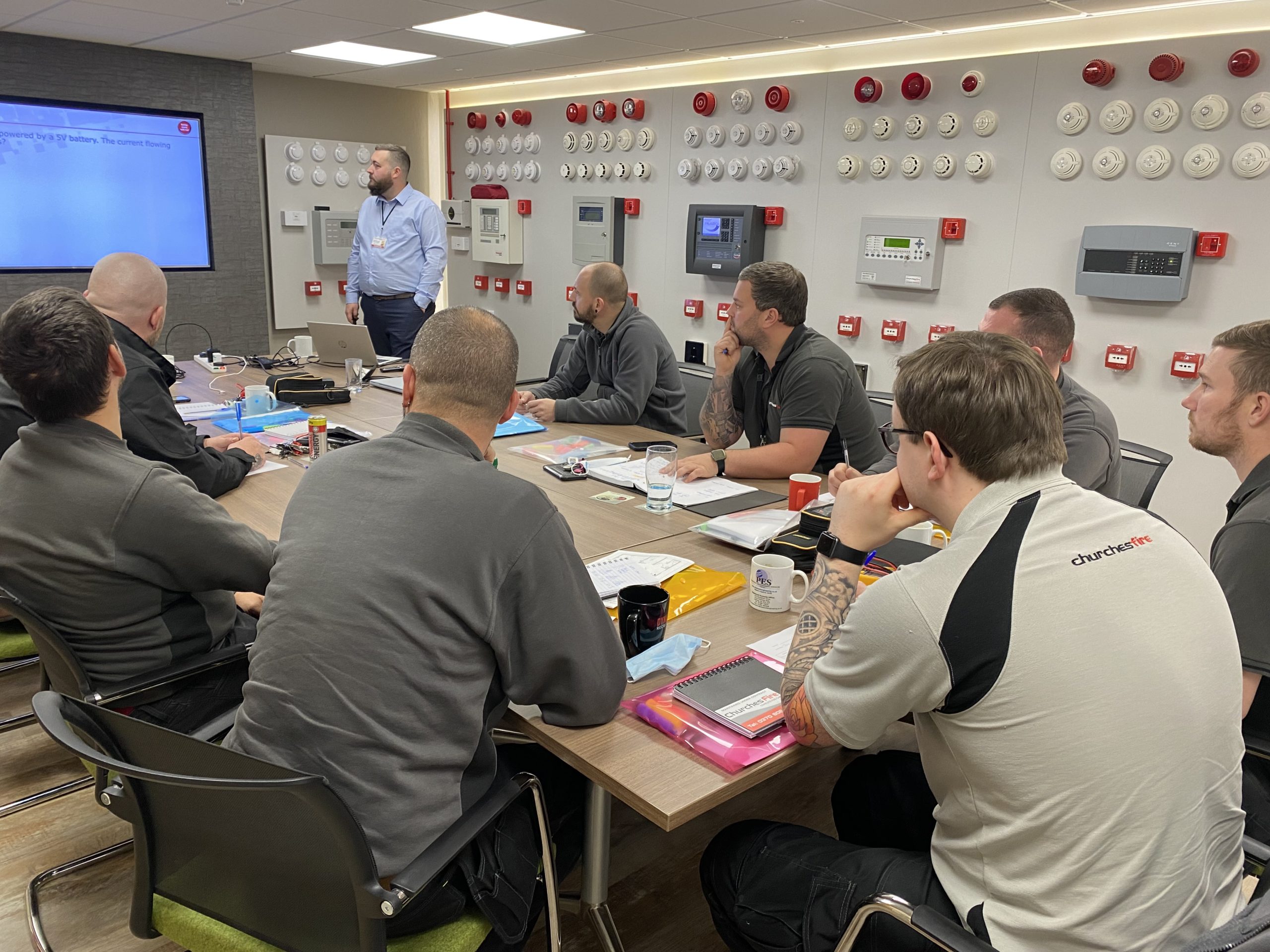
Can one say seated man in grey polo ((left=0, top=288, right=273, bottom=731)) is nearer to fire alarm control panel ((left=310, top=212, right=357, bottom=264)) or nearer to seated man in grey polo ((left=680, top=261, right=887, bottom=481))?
seated man in grey polo ((left=680, top=261, right=887, bottom=481))

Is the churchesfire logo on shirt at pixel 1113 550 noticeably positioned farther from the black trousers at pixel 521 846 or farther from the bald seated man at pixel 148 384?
the bald seated man at pixel 148 384

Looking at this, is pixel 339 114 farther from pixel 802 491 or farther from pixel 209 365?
pixel 802 491

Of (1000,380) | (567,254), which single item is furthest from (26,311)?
(567,254)

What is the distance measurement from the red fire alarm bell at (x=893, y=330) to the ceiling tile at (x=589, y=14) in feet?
6.01

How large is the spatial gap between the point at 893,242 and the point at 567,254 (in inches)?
101

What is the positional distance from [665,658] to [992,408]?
699 mm

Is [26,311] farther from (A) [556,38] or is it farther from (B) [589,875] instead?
(A) [556,38]

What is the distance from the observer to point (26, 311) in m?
1.68

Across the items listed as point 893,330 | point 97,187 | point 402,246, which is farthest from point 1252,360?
point 97,187

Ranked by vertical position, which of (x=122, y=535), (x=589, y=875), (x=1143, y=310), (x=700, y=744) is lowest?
(x=589, y=875)

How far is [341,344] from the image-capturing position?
452cm

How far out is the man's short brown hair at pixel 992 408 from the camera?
1.26 m

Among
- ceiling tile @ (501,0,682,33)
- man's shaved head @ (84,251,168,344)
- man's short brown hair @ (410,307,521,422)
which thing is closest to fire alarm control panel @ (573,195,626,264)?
ceiling tile @ (501,0,682,33)

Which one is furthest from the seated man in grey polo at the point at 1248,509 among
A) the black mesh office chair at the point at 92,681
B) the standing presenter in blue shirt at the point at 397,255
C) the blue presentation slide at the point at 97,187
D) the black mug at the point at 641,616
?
the blue presentation slide at the point at 97,187
